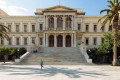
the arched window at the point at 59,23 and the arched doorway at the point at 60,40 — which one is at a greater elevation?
the arched window at the point at 59,23

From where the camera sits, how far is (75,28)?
3884 centimetres

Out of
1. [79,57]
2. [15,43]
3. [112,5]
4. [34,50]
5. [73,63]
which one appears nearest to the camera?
[112,5]

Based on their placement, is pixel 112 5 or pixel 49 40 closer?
pixel 112 5

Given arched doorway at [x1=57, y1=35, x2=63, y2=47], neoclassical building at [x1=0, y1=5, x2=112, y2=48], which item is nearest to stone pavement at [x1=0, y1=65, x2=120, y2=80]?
neoclassical building at [x1=0, y1=5, x2=112, y2=48]

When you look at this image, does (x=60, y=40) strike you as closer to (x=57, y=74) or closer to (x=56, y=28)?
(x=56, y=28)

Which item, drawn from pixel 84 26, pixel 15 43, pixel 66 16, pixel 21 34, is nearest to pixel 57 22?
pixel 66 16

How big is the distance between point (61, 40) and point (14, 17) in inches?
687

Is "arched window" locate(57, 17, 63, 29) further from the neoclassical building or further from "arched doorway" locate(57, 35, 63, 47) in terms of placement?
"arched doorway" locate(57, 35, 63, 47)

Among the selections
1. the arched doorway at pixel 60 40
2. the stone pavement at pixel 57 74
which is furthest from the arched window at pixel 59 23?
the stone pavement at pixel 57 74

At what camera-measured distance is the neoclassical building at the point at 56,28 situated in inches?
1470

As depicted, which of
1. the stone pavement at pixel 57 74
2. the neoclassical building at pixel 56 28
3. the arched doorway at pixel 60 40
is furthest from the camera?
the arched doorway at pixel 60 40

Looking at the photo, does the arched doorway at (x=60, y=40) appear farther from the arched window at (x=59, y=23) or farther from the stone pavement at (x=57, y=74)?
the stone pavement at (x=57, y=74)

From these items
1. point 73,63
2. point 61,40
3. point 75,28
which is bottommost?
point 73,63

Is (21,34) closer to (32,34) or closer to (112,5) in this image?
(32,34)
